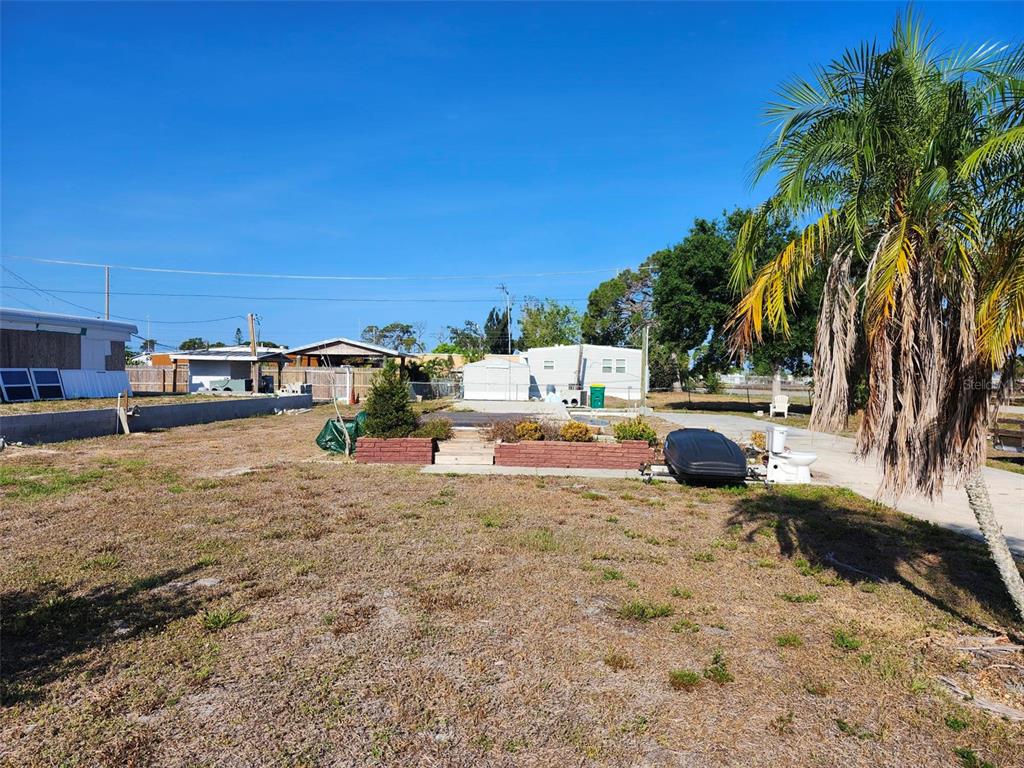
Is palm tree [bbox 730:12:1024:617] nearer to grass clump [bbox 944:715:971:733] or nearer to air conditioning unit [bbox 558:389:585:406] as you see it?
grass clump [bbox 944:715:971:733]

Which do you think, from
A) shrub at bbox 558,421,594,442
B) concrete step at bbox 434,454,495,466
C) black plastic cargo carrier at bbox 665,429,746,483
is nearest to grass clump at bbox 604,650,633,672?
black plastic cargo carrier at bbox 665,429,746,483

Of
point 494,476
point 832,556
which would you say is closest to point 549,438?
point 494,476

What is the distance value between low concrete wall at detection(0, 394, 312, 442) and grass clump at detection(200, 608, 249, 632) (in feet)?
39.2

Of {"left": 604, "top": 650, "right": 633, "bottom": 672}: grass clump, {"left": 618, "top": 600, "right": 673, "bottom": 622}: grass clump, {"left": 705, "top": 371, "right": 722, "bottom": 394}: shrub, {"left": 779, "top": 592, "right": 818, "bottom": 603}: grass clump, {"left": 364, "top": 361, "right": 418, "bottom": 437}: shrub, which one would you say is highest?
{"left": 705, "top": 371, "right": 722, "bottom": 394}: shrub

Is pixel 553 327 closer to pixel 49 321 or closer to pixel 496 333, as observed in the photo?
pixel 496 333

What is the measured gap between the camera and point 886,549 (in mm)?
6902

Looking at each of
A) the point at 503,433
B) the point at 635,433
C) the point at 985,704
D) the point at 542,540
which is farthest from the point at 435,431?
the point at 985,704

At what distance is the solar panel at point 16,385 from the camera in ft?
61.2

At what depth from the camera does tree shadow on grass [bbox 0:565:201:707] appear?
142 inches

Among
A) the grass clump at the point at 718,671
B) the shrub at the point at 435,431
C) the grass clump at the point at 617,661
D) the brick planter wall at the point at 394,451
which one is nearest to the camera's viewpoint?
the grass clump at the point at 718,671

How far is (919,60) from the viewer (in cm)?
441

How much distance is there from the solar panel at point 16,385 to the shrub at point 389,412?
13.4 meters

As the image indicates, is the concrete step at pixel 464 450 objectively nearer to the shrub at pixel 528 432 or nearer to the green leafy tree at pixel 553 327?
the shrub at pixel 528 432

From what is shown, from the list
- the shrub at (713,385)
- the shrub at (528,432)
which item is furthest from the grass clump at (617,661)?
the shrub at (713,385)
